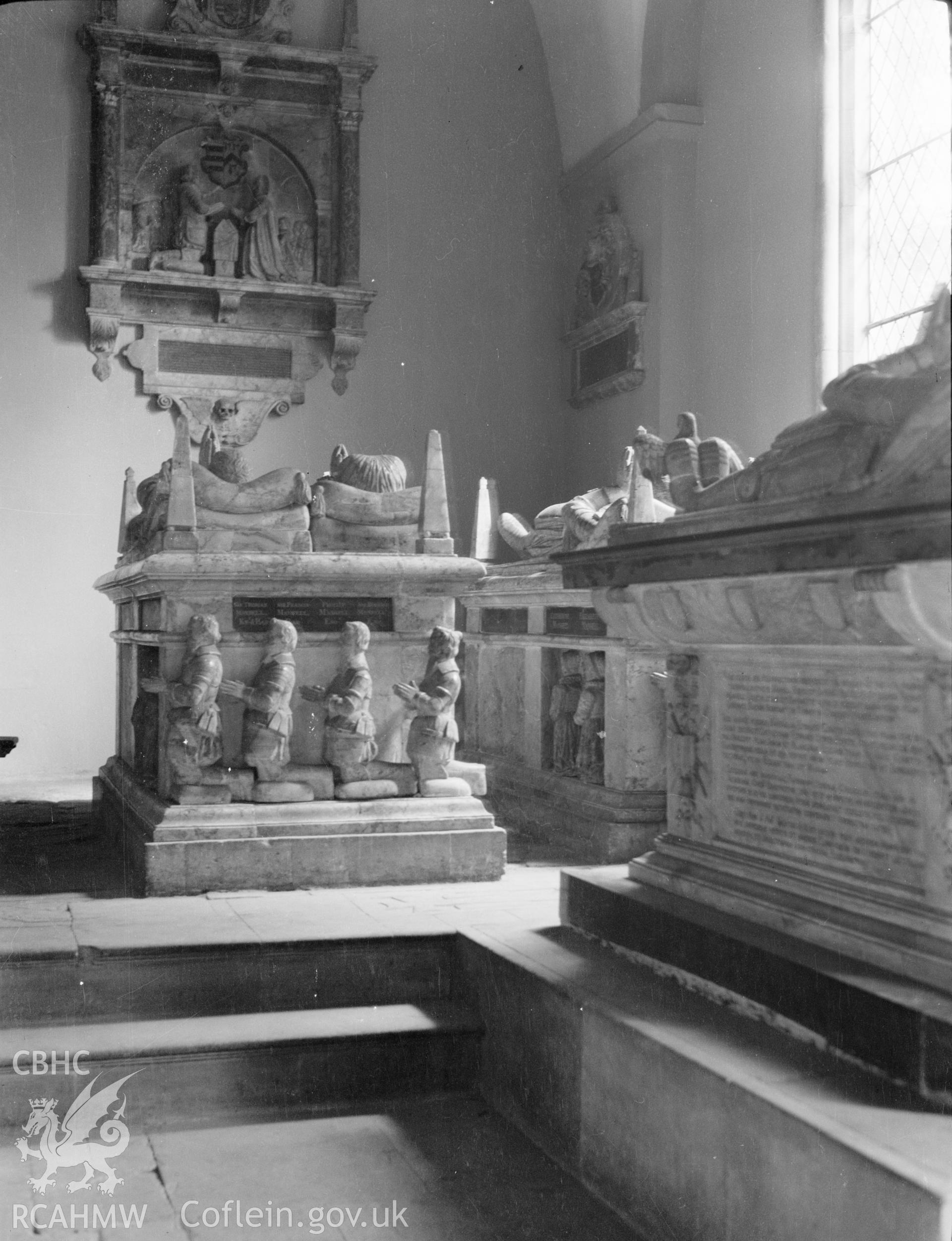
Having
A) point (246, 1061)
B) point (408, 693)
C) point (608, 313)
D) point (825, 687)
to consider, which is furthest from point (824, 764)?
point (608, 313)

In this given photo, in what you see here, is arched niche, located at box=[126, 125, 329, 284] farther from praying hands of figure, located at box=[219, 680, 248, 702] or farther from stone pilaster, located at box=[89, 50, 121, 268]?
praying hands of figure, located at box=[219, 680, 248, 702]

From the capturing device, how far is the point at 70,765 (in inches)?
411

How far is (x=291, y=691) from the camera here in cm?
611

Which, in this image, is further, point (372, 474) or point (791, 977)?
point (372, 474)

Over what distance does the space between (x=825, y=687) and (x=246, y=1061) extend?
2.17m

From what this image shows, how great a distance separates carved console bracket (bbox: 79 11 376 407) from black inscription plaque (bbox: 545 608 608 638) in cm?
444

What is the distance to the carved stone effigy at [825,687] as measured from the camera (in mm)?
3162

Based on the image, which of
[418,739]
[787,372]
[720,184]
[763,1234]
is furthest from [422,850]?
[720,184]

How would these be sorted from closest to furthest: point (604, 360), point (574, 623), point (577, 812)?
point (577, 812)
point (574, 623)
point (604, 360)

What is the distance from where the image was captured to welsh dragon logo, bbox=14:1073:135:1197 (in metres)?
3.96

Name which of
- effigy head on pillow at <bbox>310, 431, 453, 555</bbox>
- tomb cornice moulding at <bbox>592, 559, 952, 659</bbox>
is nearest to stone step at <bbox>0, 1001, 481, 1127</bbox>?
tomb cornice moulding at <bbox>592, 559, 952, 659</bbox>

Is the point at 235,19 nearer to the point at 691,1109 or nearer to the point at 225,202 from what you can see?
the point at 225,202

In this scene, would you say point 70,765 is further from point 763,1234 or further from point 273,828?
point 763,1234

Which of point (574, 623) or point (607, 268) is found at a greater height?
point (607, 268)
